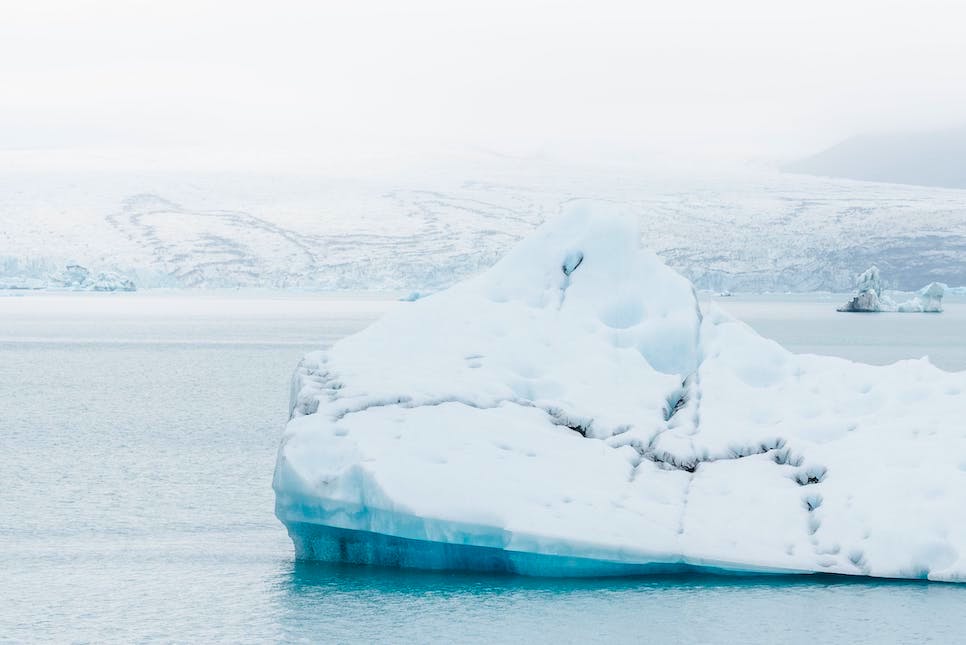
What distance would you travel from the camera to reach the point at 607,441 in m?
10.1

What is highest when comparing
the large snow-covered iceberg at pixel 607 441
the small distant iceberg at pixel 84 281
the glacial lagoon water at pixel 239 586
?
the large snow-covered iceberg at pixel 607 441

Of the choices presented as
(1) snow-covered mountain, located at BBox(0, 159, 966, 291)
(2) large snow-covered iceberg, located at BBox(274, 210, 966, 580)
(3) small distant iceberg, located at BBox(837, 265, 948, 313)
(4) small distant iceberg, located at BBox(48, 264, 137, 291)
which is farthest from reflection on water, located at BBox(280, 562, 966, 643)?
(4) small distant iceberg, located at BBox(48, 264, 137, 291)

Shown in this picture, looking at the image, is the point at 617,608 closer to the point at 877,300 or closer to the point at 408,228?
the point at 877,300

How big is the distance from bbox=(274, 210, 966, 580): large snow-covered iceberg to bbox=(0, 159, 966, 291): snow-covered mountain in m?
65.2

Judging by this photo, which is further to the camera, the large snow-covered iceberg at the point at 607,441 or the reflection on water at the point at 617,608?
the large snow-covered iceberg at the point at 607,441

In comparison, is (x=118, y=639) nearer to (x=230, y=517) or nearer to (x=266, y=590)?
(x=266, y=590)

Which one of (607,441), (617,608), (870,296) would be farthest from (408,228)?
(617,608)

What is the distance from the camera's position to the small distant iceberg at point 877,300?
2483 inches

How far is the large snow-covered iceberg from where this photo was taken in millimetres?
8891

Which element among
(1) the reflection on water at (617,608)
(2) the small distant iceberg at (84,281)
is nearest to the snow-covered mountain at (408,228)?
(2) the small distant iceberg at (84,281)

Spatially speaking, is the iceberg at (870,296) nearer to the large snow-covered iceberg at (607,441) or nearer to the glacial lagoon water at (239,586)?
the glacial lagoon water at (239,586)

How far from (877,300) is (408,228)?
39.2 m

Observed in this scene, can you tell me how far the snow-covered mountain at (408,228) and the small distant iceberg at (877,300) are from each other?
15214 millimetres

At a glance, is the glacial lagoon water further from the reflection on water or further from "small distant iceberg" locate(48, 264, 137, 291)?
"small distant iceberg" locate(48, 264, 137, 291)
